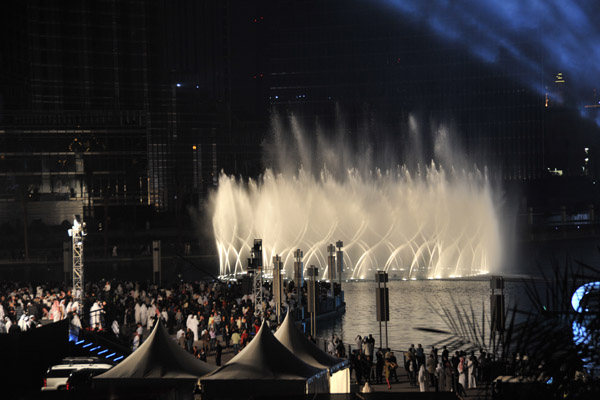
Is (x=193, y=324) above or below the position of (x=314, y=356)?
below

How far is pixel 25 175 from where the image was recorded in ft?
264

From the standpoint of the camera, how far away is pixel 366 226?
66188 mm

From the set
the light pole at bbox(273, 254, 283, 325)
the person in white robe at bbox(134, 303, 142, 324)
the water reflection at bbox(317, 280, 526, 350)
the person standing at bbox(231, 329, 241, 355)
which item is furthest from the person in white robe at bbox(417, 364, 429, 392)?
the person in white robe at bbox(134, 303, 142, 324)

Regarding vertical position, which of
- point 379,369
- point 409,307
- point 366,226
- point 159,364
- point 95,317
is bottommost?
point 409,307

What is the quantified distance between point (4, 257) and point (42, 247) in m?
4.63

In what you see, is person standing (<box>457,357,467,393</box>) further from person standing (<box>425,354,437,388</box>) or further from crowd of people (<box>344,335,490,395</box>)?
person standing (<box>425,354,437,388</box>)

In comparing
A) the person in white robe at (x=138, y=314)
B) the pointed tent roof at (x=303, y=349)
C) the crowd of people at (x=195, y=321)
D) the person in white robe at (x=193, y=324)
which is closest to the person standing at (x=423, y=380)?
the crowd of people at (x=195, y=321)

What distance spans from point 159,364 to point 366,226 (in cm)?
4851

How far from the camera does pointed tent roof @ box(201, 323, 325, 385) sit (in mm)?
16875

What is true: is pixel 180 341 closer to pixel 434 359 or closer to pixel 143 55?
pixel 434 359

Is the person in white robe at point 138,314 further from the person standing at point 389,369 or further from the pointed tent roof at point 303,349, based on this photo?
the pointed tent roof at point 303,349

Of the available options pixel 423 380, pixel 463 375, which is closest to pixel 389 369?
pixel 423 380

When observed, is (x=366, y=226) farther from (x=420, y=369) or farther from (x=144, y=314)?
(x=420, y=369)

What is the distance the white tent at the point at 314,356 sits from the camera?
→ 19.2m
